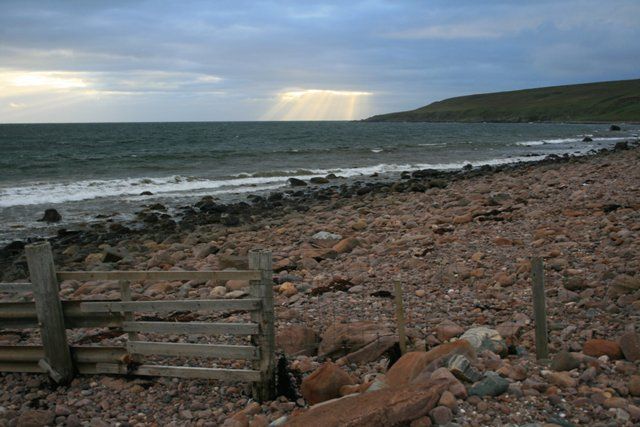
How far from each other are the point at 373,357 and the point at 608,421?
2425mm

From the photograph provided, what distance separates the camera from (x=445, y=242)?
37.0 feet

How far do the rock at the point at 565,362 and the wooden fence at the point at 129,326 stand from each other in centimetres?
265

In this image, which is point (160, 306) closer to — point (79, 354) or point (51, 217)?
point (79, 354)

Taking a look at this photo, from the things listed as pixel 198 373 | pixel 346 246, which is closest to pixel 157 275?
pixel 198 373

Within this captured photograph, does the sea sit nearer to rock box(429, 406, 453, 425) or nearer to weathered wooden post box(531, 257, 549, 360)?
weathered wooden post box(531, 257, 549, 360)

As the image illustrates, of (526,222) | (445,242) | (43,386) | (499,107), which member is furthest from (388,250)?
(499,107)

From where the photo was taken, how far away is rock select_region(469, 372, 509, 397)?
4727mm

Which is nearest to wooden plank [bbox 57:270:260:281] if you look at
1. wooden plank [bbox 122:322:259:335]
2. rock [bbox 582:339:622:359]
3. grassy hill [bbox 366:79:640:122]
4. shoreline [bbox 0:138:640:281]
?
wooden plank [bbox 122:322:259:335]

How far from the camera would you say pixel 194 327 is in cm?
573

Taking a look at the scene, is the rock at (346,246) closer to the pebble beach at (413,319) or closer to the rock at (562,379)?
the pebble beach at (413,319)

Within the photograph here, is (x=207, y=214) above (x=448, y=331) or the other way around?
above

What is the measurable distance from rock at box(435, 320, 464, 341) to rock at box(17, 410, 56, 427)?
405cm

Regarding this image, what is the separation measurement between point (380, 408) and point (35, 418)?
3.19m

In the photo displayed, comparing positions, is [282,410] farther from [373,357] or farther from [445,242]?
[445,242]
